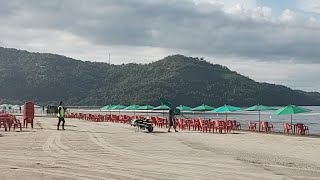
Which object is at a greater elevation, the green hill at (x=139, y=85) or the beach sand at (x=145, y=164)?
the green hill at (x=139, y=85)

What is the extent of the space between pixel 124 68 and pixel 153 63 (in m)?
12.9

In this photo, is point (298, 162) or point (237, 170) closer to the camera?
point (237, 170)

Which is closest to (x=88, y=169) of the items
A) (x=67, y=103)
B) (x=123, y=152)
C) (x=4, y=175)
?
(x=4, y=175)

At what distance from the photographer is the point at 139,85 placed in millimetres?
160875

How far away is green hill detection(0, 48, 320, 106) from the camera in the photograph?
14662 cm

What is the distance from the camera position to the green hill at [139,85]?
147m

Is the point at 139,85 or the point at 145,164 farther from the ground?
the point at 139,85

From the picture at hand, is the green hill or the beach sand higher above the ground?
the green hill

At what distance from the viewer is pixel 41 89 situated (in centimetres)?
16175

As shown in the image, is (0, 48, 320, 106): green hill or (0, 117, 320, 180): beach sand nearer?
(0, 117, 320, 180): beach sand

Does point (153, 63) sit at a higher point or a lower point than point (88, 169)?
higher

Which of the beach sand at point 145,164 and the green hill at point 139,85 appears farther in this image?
the green hill at point 139,85

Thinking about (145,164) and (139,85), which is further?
(139,85)

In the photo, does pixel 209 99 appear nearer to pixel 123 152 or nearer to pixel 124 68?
pixel 124 68
